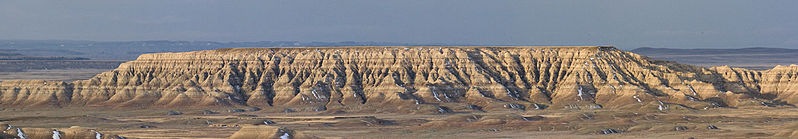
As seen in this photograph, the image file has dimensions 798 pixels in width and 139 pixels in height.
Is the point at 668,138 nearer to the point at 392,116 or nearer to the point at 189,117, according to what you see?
the point at 392,116

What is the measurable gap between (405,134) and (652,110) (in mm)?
57402

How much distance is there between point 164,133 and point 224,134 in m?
9.23

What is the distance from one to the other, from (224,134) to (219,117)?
40.4 m

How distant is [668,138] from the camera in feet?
489

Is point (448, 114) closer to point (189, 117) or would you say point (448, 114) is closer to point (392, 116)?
point (392, 116)

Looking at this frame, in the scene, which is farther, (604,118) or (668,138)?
(604,118)

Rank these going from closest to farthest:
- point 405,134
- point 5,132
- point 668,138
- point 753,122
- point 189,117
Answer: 1. point 5,132
2. point 668,138
3. point 405,134
4. point 753,122
5. point 189,117

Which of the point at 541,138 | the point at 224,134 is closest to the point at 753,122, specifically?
the point at 541,138

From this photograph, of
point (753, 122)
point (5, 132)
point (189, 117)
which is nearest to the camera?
point (5, 132)

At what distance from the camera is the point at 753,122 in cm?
17325

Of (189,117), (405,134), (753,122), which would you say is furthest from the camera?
(189,117)

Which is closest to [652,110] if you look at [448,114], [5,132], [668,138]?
[448,114]

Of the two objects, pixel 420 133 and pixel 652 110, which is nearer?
pixel 420 133

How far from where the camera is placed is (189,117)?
193750 millimetres
